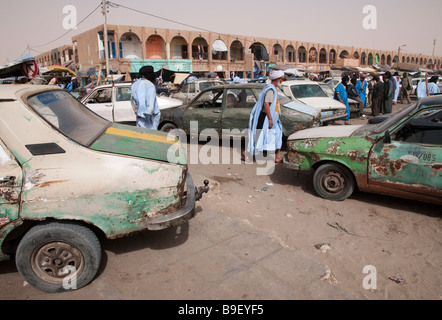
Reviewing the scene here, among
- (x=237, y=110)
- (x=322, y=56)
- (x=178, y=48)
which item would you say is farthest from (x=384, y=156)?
Result: (x=322, y=56)

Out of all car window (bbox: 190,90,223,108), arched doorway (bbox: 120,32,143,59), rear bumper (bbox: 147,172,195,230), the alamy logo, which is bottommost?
the alamy logo

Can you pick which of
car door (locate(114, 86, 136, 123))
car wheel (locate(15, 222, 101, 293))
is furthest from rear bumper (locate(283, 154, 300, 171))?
car door (locate(114, 86, 136, 123))

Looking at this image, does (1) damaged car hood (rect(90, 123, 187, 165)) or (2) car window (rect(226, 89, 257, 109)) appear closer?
(1) damaged car hood (rect(90, 123, 187, 165))

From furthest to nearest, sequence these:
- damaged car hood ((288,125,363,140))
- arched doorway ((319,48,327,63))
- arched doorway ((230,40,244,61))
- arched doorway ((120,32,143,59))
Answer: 1. arched doorway ((319,48,327,63))
2. arched doorway ((230,40,244,61))
3. arched doorway ((120,32,143,59))
4. damaged car hood ((288,125,363,140))

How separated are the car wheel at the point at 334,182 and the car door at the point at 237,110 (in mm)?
2793

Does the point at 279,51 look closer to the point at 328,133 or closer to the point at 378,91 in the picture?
the point at 378,91

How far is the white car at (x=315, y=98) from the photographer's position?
8.87 m

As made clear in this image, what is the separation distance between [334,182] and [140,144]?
9.44 ft

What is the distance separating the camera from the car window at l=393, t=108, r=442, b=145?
3.82 metres

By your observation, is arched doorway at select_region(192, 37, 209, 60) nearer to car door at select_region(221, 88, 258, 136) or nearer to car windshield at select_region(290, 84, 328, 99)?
car windshield at select_region(290, 84, 328, 99)

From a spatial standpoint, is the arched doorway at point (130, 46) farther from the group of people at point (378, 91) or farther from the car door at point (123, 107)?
the car door at point (123, 107)

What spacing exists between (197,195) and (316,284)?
1433 millimetres

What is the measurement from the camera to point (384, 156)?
3.92 m

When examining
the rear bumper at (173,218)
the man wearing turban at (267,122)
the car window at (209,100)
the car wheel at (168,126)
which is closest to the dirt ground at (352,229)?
the man wearing turban at (267,122)
